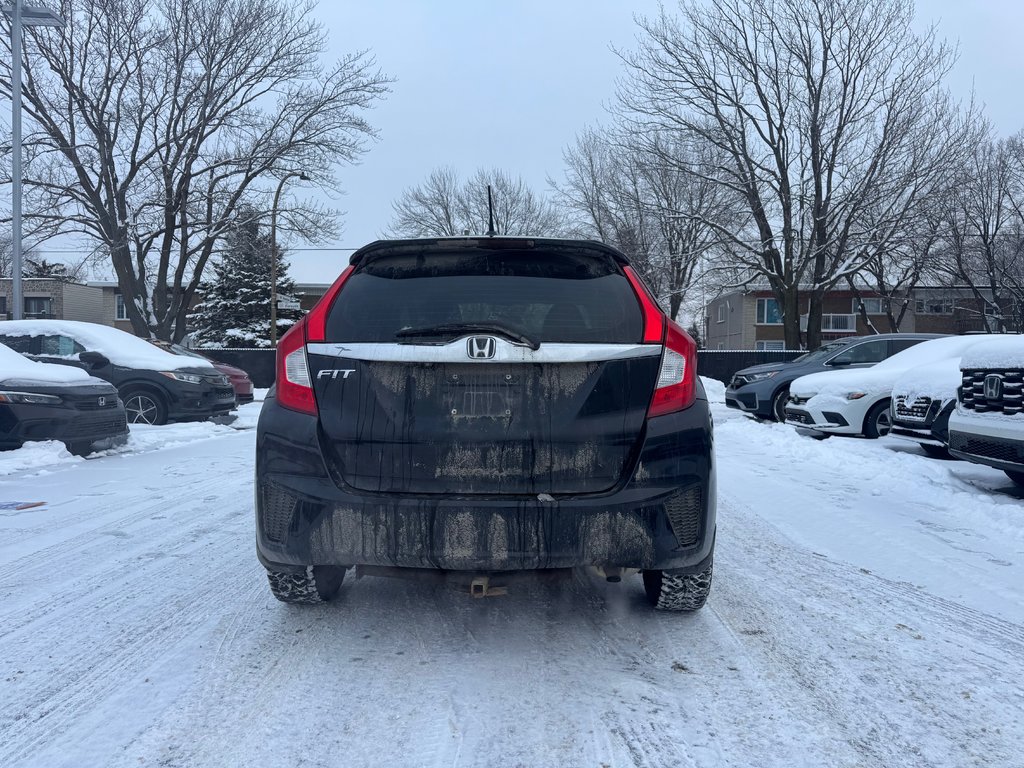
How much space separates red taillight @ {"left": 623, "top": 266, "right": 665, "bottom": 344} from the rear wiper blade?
0.44 m

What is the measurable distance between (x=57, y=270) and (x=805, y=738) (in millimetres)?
74447

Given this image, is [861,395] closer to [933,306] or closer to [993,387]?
[993,387]

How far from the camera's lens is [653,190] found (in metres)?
32.3

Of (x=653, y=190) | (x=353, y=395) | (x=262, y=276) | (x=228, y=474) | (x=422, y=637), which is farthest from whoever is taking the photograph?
(x=262, y=276)

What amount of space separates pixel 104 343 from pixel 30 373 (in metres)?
3.72

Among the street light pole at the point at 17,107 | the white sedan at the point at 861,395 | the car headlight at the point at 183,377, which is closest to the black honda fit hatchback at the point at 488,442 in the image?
the white sedan at the point at 861,395

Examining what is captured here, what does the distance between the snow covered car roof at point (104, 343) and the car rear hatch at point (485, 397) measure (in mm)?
9720

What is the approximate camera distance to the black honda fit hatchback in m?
2.82

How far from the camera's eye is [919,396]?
787 cm

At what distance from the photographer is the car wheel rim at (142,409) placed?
1159cm

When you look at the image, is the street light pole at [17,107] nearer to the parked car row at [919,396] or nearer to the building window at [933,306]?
the parked car row at [919,396]

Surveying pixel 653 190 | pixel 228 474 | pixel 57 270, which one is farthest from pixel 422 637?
pixel 57 270

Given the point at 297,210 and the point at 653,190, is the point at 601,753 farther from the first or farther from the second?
the point at 653,190

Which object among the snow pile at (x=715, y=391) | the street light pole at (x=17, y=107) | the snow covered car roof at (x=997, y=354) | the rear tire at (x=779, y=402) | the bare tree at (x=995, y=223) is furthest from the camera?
the bare tree at (x=995, y=223)
